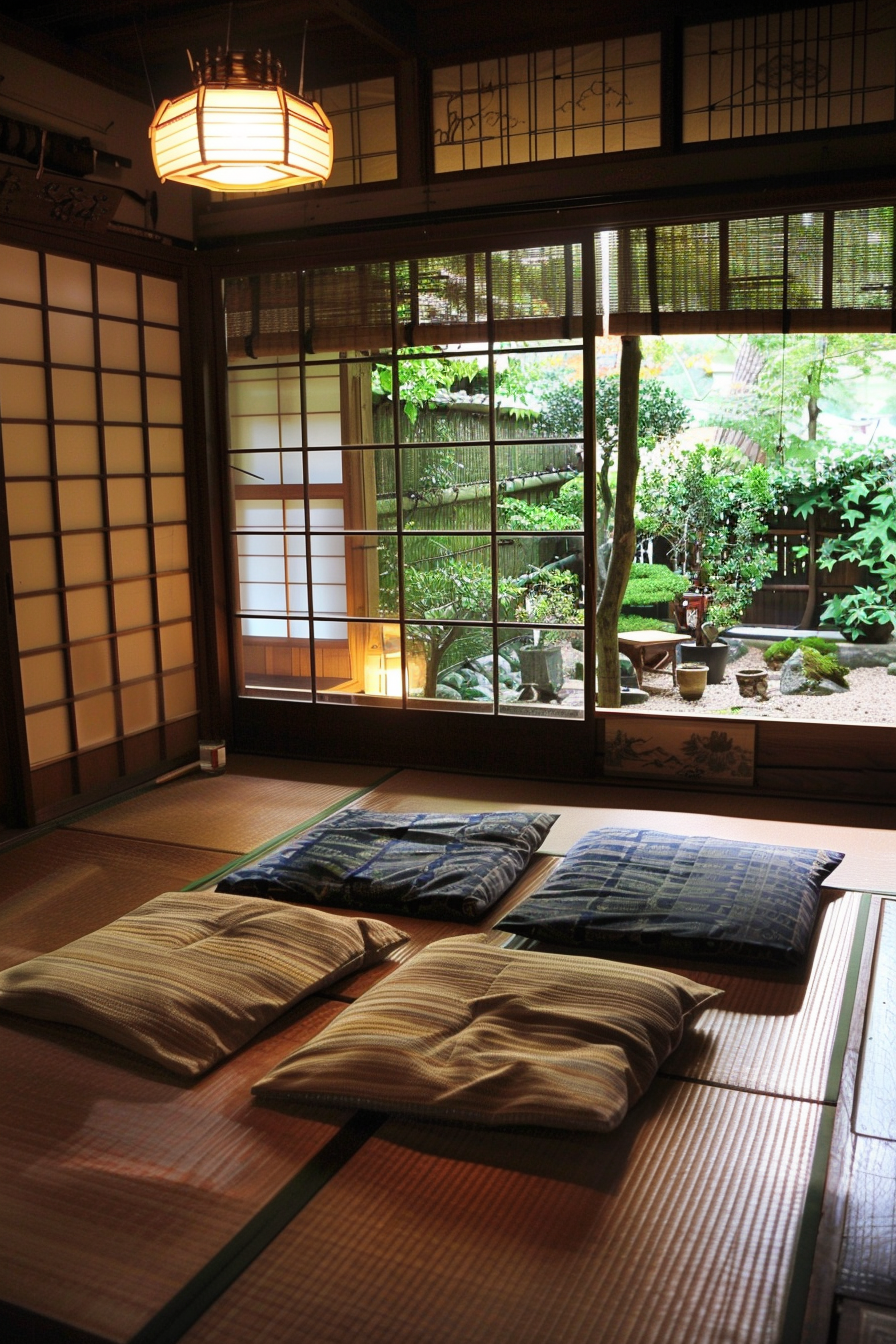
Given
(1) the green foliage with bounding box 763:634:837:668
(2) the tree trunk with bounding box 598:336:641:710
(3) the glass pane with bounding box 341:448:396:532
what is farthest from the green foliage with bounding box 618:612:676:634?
(3) the glass pane with bounding box 341:448:396:532

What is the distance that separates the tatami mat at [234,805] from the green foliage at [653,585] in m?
3.96

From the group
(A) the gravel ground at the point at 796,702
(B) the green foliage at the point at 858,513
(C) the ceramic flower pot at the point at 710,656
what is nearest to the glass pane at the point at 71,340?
(A) the gravel ground at the point at 796,702

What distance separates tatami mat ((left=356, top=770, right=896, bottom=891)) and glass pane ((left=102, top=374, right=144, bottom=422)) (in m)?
1.89

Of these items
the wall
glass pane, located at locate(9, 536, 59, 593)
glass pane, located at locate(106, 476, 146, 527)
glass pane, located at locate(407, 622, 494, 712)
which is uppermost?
the wall

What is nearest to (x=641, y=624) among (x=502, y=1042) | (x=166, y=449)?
(x=166, y=449)

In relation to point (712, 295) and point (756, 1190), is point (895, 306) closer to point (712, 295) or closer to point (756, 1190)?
point (712, 295)

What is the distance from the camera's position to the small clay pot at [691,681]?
699 cm

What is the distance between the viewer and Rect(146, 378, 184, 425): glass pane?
4.84 meters

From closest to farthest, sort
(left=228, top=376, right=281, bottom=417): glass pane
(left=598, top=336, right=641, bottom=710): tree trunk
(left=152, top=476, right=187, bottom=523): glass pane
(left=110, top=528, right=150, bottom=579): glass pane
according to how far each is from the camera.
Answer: (left=110, top=528, right=150, bottom=579): glass pane, (left=152, top=476, right=187, bottom=523): glass pane, (left=228, top=376, right=281, bottom=417): glass pane, (left=598, top=336, right=641, bottom=710): tree trunk

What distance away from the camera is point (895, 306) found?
13.0 ft

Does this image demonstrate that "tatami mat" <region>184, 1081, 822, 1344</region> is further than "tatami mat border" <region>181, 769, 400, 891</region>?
No

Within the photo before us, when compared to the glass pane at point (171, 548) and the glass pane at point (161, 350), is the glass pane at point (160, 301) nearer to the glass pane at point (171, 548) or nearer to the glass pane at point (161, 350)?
the glass pane at point (161, 350)

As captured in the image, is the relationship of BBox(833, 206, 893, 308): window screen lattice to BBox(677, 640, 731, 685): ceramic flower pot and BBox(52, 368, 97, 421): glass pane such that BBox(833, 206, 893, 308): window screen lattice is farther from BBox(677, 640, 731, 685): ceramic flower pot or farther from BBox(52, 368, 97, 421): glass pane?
BBox(677, 640, 731, 685): ceramic flower pot

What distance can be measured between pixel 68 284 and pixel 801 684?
16.6ft
